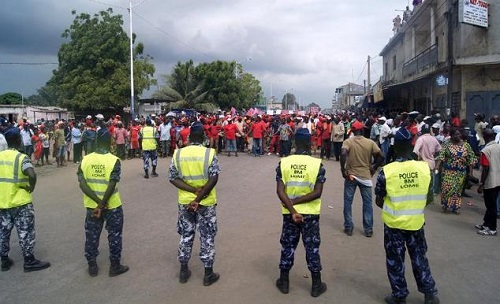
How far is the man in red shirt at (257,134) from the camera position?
1781 cm

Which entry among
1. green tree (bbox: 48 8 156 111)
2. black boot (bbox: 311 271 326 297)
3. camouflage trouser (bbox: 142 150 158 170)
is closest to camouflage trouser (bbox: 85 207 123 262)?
black boot (bbox: 311 271 326 297)

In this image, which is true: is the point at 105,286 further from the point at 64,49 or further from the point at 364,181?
the point at 64,49

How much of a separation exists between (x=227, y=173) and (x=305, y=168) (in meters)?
8.99

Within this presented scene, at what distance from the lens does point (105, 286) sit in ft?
15.7

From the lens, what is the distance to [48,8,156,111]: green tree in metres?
31.4

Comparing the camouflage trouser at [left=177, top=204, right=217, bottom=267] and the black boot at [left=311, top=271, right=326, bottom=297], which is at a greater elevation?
the camouflage trouser at [left=177, top=204, right=217, bottom=267]

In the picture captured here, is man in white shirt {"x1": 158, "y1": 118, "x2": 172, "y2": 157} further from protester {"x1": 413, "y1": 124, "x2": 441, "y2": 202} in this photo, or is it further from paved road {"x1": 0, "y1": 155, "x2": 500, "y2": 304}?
protester {"x1": 413, "y1": 124, "x2": 441, "y2": 202}

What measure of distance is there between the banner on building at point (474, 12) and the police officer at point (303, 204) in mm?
13053

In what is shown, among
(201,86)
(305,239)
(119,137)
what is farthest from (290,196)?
(201,86)

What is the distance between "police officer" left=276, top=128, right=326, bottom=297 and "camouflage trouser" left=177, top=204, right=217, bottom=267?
0.86 m

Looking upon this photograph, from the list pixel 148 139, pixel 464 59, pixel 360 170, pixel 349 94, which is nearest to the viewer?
pixel 360 170

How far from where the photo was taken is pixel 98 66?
1234 inches

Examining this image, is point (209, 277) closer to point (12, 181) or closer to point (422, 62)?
point (12, 181)

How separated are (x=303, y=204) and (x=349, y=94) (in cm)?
7083
